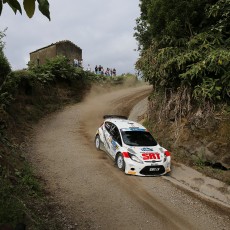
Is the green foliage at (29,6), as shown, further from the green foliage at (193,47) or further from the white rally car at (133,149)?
the green foliage at (193,47)

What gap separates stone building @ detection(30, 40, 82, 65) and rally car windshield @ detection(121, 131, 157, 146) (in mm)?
20519

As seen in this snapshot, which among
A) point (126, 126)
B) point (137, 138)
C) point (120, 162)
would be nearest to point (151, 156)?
point (120, 162)

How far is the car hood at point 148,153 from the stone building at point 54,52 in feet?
71.4

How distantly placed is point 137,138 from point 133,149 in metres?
1.05

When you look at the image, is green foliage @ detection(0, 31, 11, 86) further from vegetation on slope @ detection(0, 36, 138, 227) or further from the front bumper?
the front bumper

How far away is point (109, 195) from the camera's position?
10898 millimetres

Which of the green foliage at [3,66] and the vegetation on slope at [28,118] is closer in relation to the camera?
the vegetation on slope at [28,118]

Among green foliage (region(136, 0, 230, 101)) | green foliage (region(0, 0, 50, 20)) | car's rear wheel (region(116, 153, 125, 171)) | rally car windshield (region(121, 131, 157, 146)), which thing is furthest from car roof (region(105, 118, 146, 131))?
green foliage (region(0, 0, 50, 20))

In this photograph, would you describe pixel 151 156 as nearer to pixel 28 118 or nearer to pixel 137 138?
pixel 137 138

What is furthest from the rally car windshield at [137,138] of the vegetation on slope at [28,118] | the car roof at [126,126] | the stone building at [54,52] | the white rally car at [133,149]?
the stone building at [54,52]

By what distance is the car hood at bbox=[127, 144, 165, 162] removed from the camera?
1320cm

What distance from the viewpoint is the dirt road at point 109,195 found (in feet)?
30.8

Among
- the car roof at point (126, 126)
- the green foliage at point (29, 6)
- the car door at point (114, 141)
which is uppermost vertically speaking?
the green foliage at point (29, 6)

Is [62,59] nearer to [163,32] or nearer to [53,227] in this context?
[163,32]
